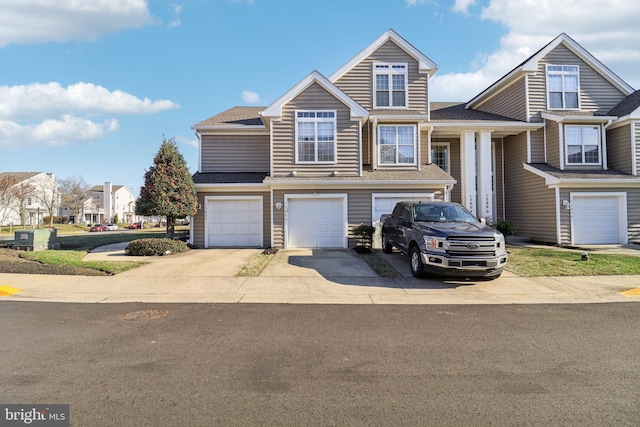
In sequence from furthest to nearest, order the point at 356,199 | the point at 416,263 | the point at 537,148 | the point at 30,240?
the point at 537,148 → the point at 356,199 → the point at 30,240 → the point at 416,263

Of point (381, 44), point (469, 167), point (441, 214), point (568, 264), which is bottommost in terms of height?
point (568, 264)

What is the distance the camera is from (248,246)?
1689 centimetres

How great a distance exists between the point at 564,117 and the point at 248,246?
53.4 ft

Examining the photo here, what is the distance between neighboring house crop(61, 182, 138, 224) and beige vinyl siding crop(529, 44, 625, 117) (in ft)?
246

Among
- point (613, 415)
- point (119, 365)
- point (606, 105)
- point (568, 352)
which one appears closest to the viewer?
point (613, 415)

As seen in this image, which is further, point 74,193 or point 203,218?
point 74,193

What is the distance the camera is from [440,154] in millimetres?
19625

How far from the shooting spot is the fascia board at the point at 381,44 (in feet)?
56.2

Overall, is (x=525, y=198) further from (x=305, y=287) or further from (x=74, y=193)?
(x=74, y=193)

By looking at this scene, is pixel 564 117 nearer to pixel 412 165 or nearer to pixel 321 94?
pixel 412 165

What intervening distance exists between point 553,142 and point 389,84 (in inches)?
341

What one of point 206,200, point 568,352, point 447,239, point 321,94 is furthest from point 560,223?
point 206,200

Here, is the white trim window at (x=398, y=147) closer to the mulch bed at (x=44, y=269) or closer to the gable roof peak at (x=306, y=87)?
the gable roof peak at (x=306, y=87)

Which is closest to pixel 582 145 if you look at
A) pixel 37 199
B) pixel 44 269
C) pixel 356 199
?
pixel 356 199
